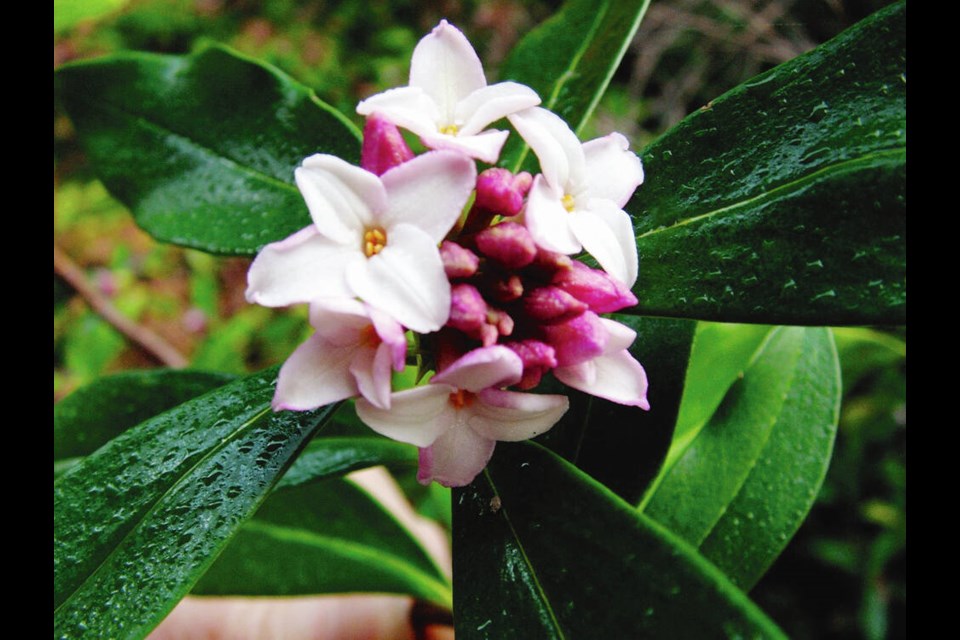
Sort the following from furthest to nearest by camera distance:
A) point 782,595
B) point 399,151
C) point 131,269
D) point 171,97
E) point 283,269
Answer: point 131,269 < point 782,595 < point 171,97 < point 399,151 < point 283,269

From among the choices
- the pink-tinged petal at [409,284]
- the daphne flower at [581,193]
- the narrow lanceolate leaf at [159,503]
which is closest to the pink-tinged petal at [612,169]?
the daphne flower at [581,193]

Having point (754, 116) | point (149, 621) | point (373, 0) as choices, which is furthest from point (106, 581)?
point (373, 0)

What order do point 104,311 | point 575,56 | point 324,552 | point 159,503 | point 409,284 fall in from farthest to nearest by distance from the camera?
point 104,311 < point 324,552 < point 575,56 < point 159,503 < point 409,284

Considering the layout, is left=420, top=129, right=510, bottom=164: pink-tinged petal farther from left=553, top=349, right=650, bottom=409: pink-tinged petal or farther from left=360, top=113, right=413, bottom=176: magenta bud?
left=553, top=349, right=650, bottom=409: pink-tinged petal

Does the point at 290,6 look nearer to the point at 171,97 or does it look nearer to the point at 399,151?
the point at 171,97

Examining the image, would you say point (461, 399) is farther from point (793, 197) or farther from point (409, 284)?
point (793, 197)

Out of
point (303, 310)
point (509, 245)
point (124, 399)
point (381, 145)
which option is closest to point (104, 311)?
point (124, 399)

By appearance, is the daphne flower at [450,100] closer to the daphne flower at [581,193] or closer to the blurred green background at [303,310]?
the daphne flower at [581,193]
